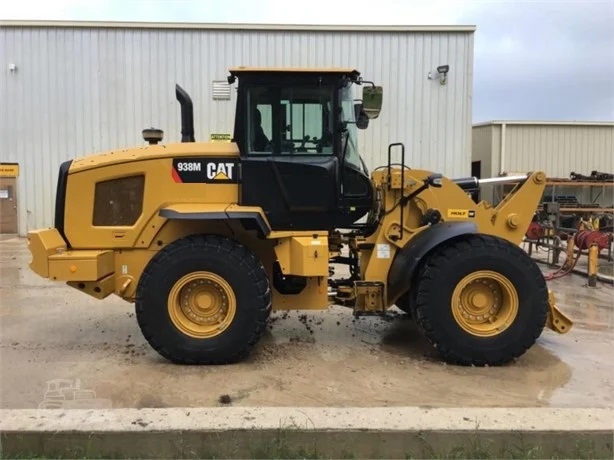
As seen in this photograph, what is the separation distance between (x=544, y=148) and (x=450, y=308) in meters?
18.3

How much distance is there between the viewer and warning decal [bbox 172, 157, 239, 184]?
17.4 ft

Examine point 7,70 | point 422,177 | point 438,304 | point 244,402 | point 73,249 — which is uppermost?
point 7,70

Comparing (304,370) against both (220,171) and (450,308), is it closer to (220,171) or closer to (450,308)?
(450,308)

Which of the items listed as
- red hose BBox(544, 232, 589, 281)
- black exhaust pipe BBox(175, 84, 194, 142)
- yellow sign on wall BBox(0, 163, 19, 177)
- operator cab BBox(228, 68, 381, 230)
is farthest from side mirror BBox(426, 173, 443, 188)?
yellow sign on wall BBox(0, 163, 19, 177)

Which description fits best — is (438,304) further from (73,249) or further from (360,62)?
(360,62)

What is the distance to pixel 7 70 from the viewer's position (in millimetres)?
15586

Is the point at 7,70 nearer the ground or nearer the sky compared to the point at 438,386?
nearer the sky

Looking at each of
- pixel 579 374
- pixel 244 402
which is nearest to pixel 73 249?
pixel 244 402

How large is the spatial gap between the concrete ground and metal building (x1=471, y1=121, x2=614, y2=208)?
1530cm

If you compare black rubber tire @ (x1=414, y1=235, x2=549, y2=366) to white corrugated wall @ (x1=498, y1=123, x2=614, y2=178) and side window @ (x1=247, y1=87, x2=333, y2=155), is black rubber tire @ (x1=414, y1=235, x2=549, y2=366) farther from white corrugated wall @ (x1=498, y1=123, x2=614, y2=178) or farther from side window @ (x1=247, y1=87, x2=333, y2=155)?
white corrugated wall @ (x1=498, y1=123, x2=614, y2=178)

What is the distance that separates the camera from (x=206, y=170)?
17.4 ft

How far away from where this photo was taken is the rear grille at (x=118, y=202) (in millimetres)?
5359

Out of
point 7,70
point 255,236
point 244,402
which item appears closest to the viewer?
point 244,402

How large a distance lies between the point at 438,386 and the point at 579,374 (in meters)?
1.32
